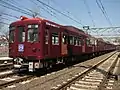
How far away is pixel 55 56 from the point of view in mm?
14703

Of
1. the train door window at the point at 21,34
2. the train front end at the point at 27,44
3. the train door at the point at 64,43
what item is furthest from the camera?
the train door at the point at 64,43

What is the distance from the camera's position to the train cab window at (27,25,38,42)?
12.8 m

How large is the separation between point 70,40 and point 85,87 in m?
9.04

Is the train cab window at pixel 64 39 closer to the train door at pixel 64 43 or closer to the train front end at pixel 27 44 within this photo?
the train door at pixel 64 43

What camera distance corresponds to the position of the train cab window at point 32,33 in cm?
1275

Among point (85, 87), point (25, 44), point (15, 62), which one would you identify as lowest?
point (85, 87)

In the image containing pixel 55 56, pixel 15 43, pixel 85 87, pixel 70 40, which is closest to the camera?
pixel 85 87

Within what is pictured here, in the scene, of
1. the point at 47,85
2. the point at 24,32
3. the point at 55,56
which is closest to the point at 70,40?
the point at 55,56

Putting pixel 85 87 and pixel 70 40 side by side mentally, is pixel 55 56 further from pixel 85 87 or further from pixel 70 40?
pixel 85 87

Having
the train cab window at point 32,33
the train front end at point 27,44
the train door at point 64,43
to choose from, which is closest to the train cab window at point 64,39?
Answer: the train door at point 64,43

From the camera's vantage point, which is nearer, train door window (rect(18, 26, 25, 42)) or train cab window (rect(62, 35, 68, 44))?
train door window (rect(18, 26, 25, 42))

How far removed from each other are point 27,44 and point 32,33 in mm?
672

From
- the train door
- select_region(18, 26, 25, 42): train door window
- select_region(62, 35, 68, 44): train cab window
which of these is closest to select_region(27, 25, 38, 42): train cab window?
select_region(18, 26, 25, 42): train door window

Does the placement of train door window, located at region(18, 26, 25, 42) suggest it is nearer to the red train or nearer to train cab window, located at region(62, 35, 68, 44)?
the red train
